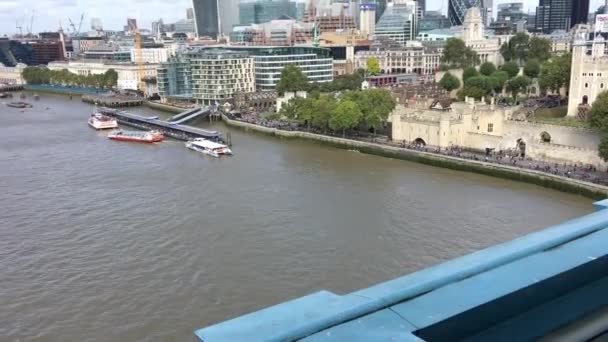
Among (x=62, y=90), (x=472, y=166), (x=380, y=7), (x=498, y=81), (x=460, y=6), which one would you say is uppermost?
(x=380, y=7)

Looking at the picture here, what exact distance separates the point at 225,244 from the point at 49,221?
10.9 ft

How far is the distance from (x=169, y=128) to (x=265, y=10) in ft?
191

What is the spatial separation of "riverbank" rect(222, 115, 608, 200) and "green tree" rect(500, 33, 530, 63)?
16905 mm

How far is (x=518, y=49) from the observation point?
2859 centimetres

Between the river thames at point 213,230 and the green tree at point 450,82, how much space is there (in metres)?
9.38

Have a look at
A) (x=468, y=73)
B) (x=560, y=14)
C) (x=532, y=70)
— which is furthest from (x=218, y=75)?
(x=560, y=14)

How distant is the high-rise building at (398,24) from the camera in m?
54.2

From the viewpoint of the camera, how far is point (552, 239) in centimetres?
197

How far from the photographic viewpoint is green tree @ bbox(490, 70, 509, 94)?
19.9 m

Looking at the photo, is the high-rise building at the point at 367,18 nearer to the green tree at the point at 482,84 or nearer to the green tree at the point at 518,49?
the green tree at the point at 518,49

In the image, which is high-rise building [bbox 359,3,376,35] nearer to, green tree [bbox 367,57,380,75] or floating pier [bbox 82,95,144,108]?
green tree [bbox 367,57,380,75]

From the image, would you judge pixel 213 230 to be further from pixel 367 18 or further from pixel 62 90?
pixel 367 18

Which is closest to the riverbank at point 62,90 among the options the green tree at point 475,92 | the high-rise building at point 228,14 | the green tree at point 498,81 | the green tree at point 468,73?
the green tree at point 468,73

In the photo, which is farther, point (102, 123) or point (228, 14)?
point (228, 14)
